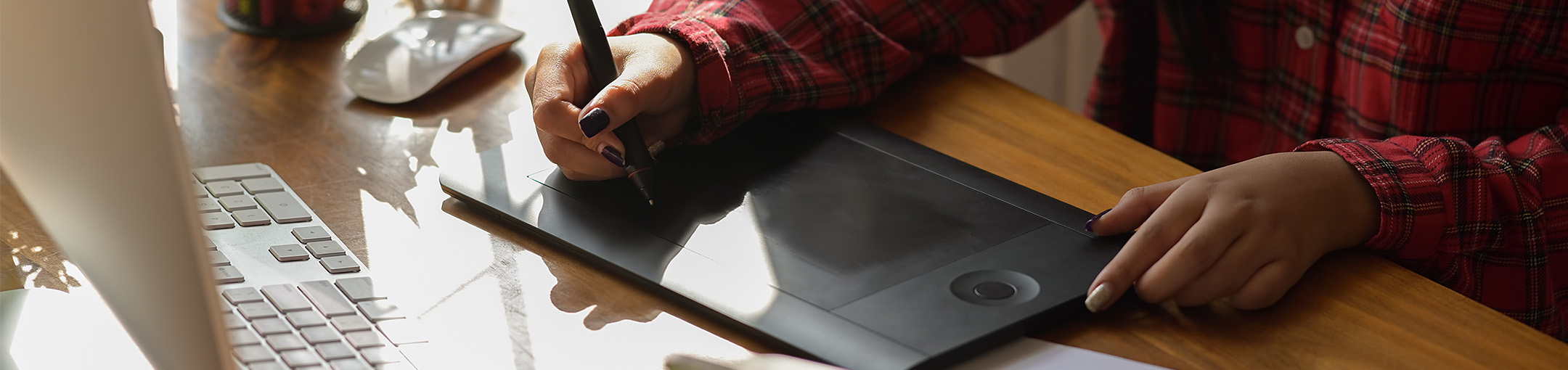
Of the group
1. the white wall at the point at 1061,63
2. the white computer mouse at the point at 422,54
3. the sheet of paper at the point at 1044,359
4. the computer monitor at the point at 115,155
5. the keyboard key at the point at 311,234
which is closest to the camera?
the computer monitor at the point at 115,155

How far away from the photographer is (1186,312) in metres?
0.50

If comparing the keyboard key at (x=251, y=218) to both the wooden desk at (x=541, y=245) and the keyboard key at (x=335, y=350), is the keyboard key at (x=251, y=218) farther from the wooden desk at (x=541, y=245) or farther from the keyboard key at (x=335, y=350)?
the keyboard key at (x=335, y=350)

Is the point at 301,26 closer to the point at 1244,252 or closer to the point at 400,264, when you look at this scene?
the point at 400,264

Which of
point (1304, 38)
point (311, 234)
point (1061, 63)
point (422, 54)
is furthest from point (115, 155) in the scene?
point (1061, 63)

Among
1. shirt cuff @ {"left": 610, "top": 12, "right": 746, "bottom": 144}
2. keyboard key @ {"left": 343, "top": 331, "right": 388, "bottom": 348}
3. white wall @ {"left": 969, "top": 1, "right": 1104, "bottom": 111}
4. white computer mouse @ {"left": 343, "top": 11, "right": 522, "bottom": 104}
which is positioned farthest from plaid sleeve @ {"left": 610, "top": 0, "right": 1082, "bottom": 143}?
white wall @ {"left": 969, "top": 1, "right": 1104, "bottom": 111}

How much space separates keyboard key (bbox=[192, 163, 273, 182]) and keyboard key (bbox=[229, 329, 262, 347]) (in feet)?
0.63

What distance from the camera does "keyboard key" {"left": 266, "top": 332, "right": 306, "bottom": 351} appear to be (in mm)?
469

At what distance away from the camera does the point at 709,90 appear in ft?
2.24

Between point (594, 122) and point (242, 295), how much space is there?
18 centimetres

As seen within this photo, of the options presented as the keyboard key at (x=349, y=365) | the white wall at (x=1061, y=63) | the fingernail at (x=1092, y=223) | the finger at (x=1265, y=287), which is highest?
the white wall at (x=1061, y=63)

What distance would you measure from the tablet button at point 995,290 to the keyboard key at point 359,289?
0.27m

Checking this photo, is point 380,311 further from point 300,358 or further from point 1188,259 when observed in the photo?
point 1188,259

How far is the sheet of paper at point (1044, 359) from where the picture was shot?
454 millimetres

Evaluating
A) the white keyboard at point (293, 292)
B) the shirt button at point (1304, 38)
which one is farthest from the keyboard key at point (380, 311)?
the shirt button at point (1304, 38)
